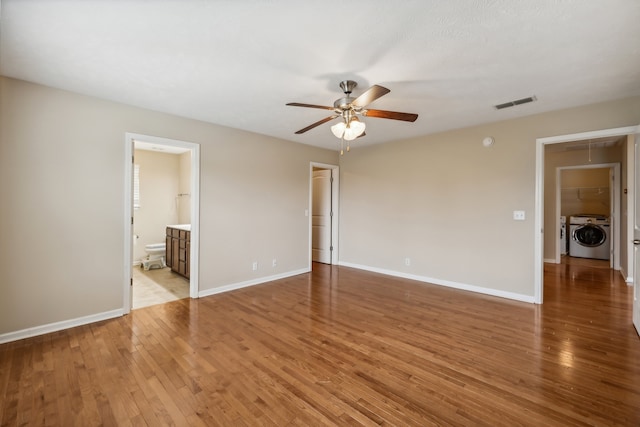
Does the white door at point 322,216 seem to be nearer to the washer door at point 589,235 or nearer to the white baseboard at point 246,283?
the white baseboard at point 246,283

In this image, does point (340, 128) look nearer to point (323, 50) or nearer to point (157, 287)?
point (323, 50)

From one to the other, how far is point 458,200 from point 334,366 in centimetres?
331

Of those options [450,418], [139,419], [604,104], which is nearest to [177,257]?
[139,419]

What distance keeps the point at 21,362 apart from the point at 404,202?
5.02m

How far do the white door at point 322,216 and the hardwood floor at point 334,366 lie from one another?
2565 millimetres

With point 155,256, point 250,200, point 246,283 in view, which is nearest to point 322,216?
point 250,200

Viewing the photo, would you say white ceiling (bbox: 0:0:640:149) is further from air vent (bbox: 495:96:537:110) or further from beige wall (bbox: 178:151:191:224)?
beige wall (bbox: 178:151:191:224)

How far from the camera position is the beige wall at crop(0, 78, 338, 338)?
2619 mm

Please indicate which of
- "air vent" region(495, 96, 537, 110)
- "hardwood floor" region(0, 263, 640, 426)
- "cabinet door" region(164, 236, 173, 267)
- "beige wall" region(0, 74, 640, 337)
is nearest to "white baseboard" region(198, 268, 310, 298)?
"beige wall" region(0, 74, 640, 337)

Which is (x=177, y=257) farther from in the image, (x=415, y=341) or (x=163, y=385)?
(x=415, y=341)

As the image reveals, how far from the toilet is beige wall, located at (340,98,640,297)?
379 cm

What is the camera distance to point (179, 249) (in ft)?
15.7

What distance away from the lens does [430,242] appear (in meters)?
4.64

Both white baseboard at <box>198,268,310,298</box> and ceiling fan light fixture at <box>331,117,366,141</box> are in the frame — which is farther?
white baseboard at <box>198,268,310,298</box>
